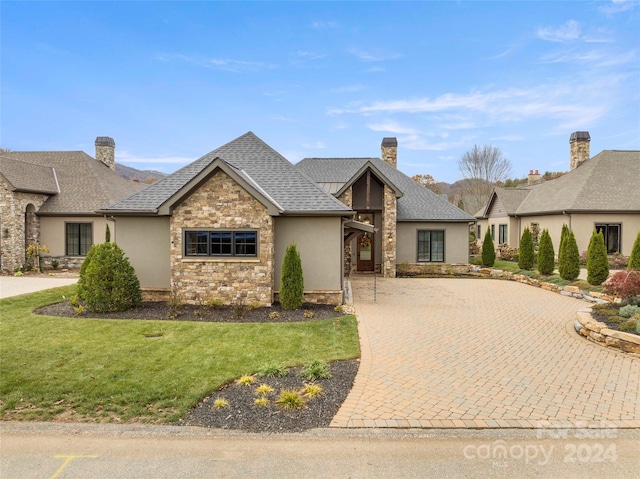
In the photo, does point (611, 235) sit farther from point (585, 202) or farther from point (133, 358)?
point (133, 358)

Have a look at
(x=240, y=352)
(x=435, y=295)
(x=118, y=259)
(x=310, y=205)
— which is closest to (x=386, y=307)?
(x=435, y=295)

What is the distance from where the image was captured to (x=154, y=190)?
12750 millimetres

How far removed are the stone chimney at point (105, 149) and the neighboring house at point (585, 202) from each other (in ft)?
98.8

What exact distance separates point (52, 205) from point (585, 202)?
1227 inches

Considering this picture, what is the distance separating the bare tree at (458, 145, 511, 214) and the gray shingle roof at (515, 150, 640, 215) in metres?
19.6

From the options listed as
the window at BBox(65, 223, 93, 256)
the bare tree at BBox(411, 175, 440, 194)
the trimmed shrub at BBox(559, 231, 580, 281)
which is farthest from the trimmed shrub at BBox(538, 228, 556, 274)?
the bare tree at BBox(411, 175, 440, 194)

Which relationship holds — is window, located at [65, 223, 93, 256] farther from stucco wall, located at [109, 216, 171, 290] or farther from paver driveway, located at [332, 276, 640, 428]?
paver driveway, located at [332, 276, 640, 428]

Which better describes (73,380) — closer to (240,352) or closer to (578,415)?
(240,352)

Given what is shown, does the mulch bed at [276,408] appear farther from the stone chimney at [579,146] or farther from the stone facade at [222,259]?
the stone chimney at [579,146]

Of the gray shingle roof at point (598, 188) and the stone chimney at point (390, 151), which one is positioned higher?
the stone chimney at point (390, 151)

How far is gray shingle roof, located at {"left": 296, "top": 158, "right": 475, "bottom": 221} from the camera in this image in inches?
794

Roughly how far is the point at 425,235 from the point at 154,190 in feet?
46.8

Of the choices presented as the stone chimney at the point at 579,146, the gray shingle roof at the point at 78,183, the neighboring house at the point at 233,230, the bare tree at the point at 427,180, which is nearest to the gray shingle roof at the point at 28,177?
the gray shingle roof at the point at 78,183

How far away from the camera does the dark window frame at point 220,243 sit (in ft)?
37.0
